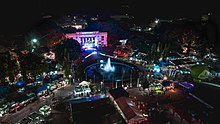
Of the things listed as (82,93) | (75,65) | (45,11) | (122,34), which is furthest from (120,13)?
(82,93)

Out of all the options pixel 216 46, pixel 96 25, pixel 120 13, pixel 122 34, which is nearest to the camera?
pixel 216 46

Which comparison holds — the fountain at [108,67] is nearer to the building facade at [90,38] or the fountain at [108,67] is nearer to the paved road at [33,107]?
the paved road at [33,107]

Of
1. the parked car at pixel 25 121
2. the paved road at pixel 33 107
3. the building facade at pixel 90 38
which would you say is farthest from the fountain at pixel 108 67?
the parked car at pixel 25 121

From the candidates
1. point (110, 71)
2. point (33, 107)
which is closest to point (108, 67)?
point (110, 71)

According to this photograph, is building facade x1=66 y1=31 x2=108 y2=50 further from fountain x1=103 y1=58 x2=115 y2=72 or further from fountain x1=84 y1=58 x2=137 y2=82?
fountain x1=103 y1=58 x2=115 y2=72

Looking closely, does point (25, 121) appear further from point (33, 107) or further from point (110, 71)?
point (110, 71)

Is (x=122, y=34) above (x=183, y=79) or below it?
above

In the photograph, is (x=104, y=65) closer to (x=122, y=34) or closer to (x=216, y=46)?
(x=122, y=34)

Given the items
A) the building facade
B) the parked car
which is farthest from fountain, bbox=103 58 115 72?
the parked car
